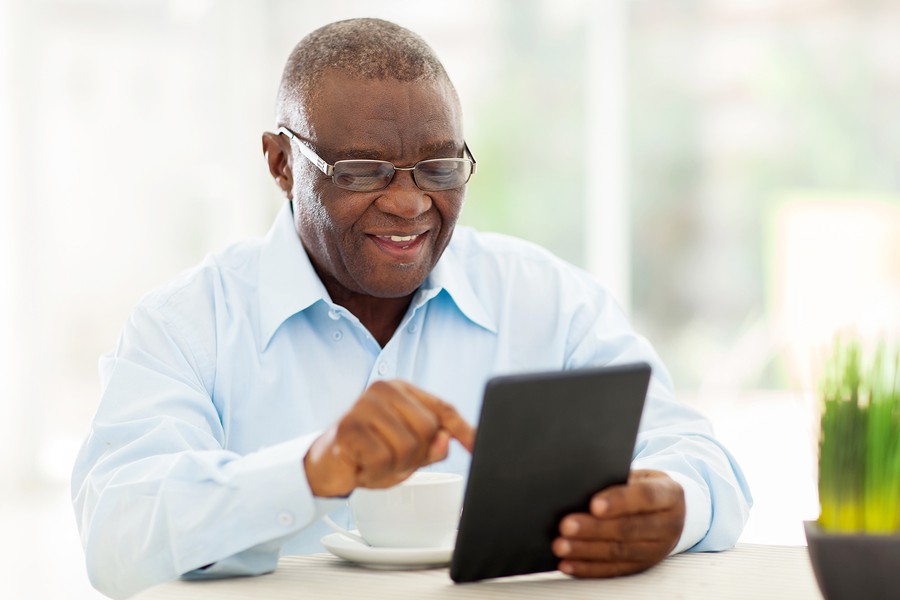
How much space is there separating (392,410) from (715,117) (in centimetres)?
521

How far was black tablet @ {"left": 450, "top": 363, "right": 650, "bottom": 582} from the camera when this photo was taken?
1.08 meters

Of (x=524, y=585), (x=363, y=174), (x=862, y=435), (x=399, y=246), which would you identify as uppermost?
(x=363, y=174)

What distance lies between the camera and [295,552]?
6.00 feet

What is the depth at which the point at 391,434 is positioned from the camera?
1172 millimetres

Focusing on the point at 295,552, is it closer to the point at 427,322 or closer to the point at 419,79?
the point at 427,322

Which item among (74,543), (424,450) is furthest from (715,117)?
(424,450)

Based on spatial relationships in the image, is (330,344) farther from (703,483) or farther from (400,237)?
(703,483)

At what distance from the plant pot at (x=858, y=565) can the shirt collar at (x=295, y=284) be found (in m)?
1.07

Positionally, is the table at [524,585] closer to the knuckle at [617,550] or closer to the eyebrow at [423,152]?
the knuckle at [617,550]

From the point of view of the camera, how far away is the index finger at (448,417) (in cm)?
117

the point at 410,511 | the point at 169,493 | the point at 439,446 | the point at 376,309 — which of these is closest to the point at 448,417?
the point at 439,446

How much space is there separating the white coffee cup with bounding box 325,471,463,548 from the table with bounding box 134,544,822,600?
0.05 metres

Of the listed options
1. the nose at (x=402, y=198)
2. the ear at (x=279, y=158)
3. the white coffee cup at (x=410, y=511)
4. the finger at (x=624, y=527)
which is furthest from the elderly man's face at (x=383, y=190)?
the finger at (x=624, y=527)

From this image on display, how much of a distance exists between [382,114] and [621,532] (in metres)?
0.86
